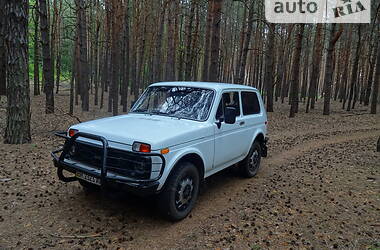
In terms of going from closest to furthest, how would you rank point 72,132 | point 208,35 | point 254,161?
point 72,132 → point 254,161 → point 208,35

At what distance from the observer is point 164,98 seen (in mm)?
5566

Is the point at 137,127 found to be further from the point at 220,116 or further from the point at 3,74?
the point at 3,74

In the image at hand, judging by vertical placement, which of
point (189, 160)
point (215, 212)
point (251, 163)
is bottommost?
point (215, 212)

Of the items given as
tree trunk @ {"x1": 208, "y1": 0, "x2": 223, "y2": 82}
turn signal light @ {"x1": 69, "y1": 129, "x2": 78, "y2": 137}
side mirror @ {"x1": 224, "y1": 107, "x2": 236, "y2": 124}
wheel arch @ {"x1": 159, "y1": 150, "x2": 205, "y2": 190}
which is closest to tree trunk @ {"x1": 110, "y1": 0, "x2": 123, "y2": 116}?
tree trunk @ {"x1": 208, "y1": 0, "x2": 223, "y2": 82}

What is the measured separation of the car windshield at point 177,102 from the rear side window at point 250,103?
3.87 feet

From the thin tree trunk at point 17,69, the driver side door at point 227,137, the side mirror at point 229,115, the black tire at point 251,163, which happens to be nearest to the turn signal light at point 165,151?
the driver side door at point 227,137

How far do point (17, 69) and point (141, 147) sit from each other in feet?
18.0

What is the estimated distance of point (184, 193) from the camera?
4465 millimetres

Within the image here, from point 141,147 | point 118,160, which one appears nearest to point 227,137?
point 141,147

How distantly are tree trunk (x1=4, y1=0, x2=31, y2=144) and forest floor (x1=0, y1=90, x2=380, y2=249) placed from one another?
0.53 m

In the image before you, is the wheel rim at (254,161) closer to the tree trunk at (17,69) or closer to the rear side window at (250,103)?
the rear side window at (250,103)

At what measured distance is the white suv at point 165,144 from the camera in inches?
153

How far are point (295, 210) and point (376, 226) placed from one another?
1.22 meters

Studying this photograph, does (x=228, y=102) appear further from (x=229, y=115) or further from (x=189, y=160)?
(x=189, y=160)
